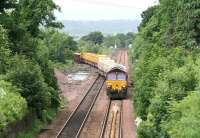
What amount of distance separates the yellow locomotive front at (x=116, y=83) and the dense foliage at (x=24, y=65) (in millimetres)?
6885

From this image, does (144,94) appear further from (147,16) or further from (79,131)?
(147,16)

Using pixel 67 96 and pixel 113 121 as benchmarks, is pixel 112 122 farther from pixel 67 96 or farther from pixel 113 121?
pixel 67 96

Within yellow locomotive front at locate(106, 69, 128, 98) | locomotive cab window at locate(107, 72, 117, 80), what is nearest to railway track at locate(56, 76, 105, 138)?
yellow locomotive front at locate(106, 69, 128, 98)

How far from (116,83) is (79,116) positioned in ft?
A: 35.4

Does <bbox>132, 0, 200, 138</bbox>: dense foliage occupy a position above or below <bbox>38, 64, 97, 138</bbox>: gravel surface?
above

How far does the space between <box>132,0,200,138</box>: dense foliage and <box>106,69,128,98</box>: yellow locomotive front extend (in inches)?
174

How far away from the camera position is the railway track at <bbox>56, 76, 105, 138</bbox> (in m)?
37.0

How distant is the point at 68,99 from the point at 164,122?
28113 millimetres

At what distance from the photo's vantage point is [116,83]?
178 ft

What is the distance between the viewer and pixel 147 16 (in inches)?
3501

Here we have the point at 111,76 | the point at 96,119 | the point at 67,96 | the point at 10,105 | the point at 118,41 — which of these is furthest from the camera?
the point at 118,41

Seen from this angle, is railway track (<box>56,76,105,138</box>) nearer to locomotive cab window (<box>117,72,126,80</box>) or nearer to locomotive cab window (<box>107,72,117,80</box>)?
locomotive cab window (<box>107,72,117,80</box>)

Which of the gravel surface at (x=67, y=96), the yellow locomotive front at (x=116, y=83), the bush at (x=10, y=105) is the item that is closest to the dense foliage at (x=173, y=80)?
the yellow locomotive front at (x=116, y=83)

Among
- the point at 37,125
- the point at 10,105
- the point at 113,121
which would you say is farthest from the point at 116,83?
the point at 10,105
